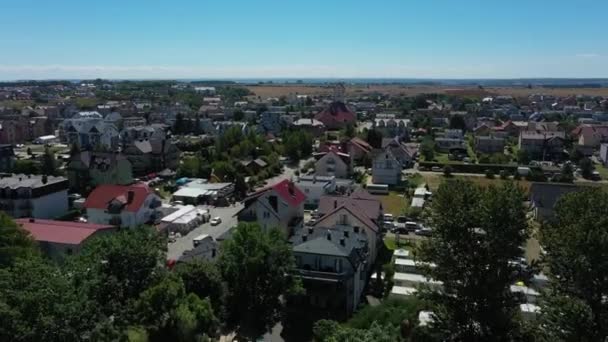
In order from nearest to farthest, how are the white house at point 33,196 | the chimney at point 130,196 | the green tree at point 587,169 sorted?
the chimney at point 130,196 < the white house at point 33,196 < the green tree at point 587,169

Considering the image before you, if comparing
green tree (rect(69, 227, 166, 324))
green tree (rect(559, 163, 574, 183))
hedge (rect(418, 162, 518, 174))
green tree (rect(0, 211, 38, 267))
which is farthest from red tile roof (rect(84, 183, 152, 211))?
green tree (rect(559, 163, 574, 183))

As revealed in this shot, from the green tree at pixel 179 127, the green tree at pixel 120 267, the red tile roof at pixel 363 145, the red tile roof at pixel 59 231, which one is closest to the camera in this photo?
the green tree at pixel 120 267

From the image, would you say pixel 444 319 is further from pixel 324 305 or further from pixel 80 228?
pixel 80 228

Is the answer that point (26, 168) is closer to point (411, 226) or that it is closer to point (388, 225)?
point (388, 225)

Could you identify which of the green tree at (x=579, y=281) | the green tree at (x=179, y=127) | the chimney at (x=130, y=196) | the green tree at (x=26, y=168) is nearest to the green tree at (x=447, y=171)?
the chimney at (x=130, y=196)

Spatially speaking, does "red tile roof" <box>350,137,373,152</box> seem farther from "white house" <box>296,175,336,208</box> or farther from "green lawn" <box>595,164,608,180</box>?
"green lawn" <box>595,164,608,180</box>

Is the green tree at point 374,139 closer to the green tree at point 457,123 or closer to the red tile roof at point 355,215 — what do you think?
the green tree at point 457,123

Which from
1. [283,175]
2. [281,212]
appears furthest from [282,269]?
[283,175]
